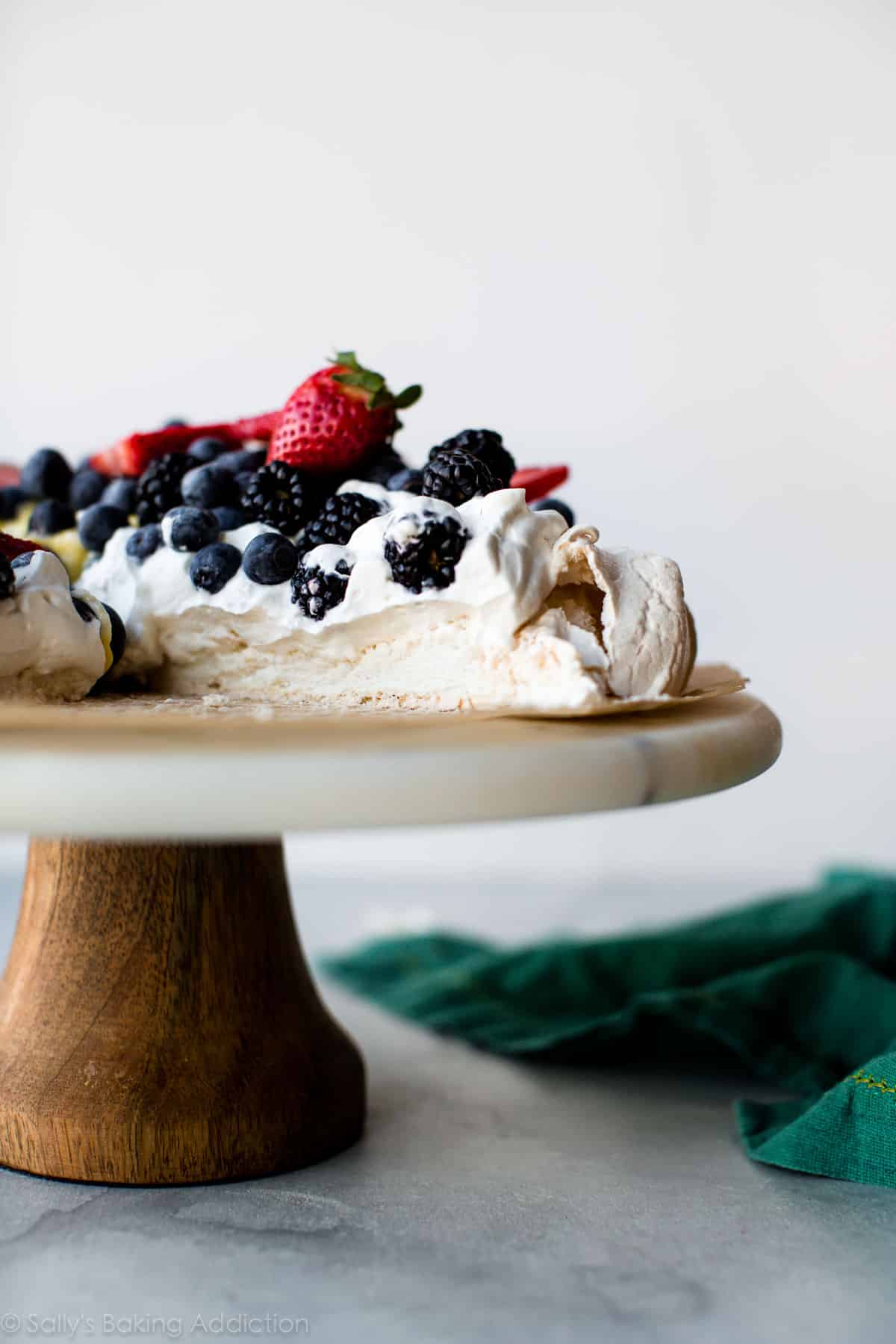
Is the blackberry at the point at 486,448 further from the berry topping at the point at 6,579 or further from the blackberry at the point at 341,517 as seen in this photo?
the berry topping at the point at 6,579

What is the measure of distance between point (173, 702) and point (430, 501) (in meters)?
0.28

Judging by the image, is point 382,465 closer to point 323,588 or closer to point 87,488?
point 323,588

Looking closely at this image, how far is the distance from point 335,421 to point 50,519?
340mm

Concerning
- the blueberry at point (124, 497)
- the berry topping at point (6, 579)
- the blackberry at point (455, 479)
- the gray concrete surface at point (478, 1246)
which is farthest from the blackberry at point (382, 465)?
the gray concrete surface at point (478, 1246)

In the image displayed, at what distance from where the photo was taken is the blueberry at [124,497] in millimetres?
1445

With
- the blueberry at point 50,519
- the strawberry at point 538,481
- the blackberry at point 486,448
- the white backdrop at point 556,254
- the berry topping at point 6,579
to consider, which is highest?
the white backdrop at point 556,254

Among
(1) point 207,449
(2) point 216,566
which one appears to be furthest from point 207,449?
(2) point 216,566

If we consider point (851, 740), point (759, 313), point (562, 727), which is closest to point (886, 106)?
point (759, 313)

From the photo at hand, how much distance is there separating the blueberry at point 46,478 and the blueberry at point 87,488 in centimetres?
3

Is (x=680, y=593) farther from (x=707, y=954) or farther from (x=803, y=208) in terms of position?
(x=803, y=208)

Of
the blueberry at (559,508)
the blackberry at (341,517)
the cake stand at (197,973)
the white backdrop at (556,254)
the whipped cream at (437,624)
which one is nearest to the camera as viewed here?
the cake stand at (197,973)

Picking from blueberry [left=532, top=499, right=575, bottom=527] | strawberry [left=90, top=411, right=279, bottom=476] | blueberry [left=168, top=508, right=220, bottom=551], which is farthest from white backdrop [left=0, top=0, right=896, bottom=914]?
blueberry [left=168, top=508, right=220, bottom=551]

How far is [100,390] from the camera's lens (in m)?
3.07

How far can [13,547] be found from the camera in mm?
1277
